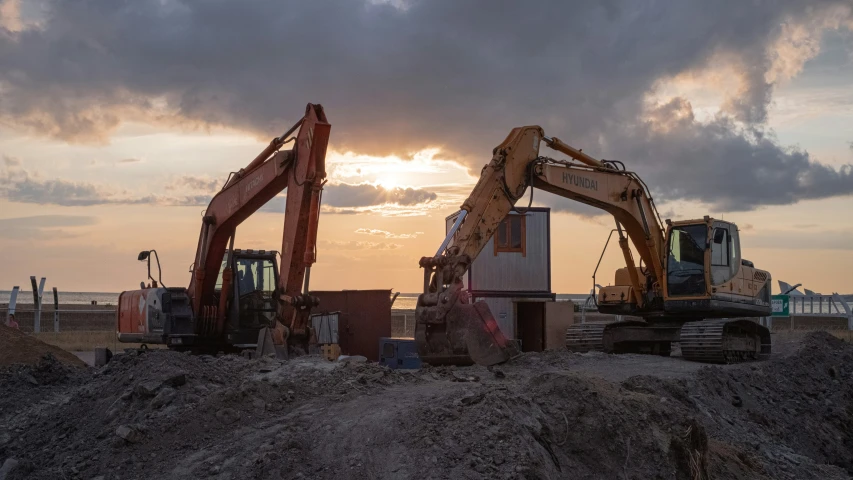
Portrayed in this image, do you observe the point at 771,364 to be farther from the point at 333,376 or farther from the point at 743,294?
the point at 333,376

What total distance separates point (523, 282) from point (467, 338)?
1041cm

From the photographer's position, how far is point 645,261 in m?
19.1

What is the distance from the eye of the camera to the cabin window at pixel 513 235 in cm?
2248

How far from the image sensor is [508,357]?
39.9 feet

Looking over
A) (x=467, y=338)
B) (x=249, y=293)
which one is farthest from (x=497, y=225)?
(x=249, y=293)

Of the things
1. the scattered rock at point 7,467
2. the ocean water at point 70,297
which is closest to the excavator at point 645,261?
the scattered rock at point 7,467

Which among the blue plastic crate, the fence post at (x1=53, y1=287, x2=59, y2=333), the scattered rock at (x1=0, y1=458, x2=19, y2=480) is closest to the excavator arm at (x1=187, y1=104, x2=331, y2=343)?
the blue plastic crate

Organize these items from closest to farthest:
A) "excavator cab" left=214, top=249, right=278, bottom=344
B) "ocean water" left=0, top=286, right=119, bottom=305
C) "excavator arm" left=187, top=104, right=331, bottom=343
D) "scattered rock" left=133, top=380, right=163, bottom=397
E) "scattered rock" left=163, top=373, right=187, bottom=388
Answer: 1. "scattered rock" left=133, top=380, right=163, bottom=397
2. "scattered rock" left=163, top=373, right=187, bottom=388
3. "excavator arm" left=187, top=104, right=331, bottom=343
4. "excavator cab" left=214, top=249, right=278, bottom=344
5. "ocean water" left=0, top=286, right=119, bottom=305

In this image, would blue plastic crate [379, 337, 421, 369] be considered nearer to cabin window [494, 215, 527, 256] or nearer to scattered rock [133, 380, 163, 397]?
scattered rock [133, 380, 163, 397]

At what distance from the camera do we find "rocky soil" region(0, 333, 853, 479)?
768cm

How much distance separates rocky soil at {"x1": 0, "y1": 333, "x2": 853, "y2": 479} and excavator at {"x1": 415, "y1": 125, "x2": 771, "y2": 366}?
3917mm

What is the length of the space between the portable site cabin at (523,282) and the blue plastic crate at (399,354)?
30.2 ft

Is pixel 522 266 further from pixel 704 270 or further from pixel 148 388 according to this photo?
pixel 148 388

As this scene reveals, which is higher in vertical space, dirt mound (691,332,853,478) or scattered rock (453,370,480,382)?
scattered rock (453,370,480,382)
